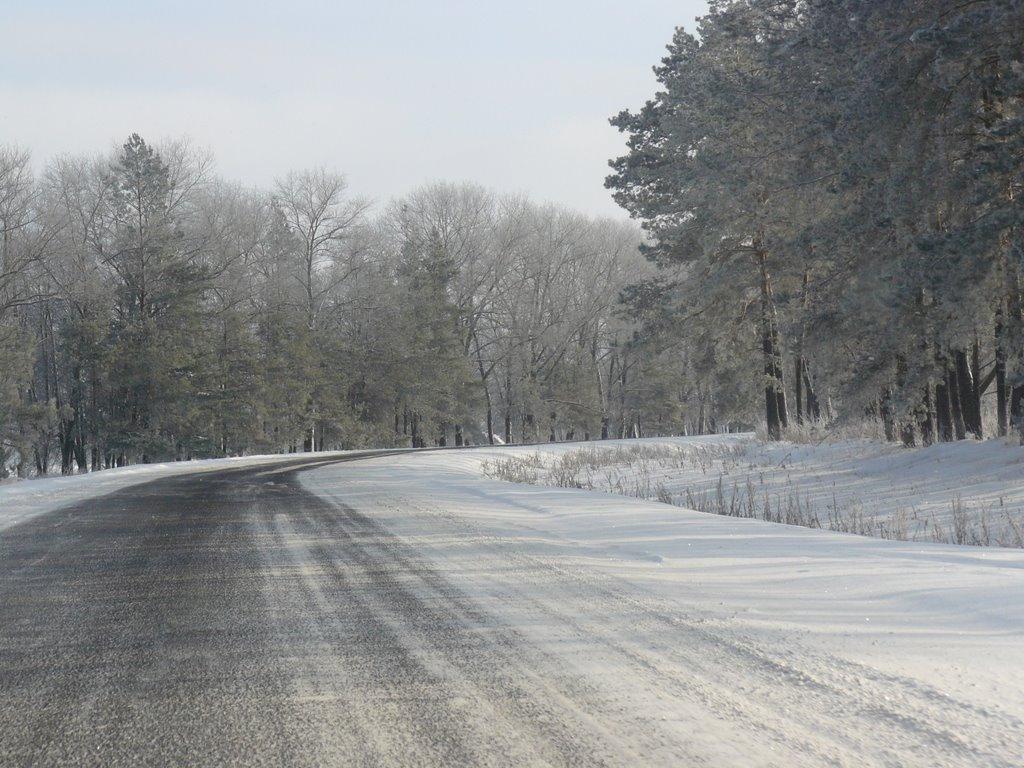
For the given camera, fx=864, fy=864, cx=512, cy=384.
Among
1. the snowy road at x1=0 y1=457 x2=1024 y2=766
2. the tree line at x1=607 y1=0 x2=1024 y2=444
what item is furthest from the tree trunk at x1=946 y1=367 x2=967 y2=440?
the snowy road at x1=0 y1=457 x2=1024 y2=766

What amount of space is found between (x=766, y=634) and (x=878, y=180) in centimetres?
1343

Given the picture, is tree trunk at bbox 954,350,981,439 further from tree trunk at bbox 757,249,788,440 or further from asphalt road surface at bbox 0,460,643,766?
asphalt road surface at bbox 0,460,643,766

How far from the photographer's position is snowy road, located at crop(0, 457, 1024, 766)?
3.07m

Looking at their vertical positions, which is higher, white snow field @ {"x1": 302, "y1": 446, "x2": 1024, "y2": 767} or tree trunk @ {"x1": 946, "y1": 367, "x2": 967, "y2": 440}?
tree trunk @ {"x1": 946, "y1": 367, "x2": 967, "y2": 440}

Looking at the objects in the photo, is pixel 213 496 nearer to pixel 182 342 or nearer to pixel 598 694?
pixel 598 694

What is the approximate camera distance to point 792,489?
16.6m

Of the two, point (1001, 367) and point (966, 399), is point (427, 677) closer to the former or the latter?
point (966, 399)

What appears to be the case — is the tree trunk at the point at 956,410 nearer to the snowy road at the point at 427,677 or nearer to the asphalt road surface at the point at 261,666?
the snowy road at the point at 427,677

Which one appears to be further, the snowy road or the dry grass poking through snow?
the dry grass poking through snow

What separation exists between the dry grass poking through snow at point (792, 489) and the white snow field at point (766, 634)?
9.83 ft

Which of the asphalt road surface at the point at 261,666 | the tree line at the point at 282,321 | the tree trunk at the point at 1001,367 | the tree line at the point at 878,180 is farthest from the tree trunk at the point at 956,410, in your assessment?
the asphalt road surface at the point at 261,666

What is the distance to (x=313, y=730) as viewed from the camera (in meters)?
3.24

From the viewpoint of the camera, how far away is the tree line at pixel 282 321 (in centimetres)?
3788

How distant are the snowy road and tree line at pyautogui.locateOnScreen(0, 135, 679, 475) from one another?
28.4m
